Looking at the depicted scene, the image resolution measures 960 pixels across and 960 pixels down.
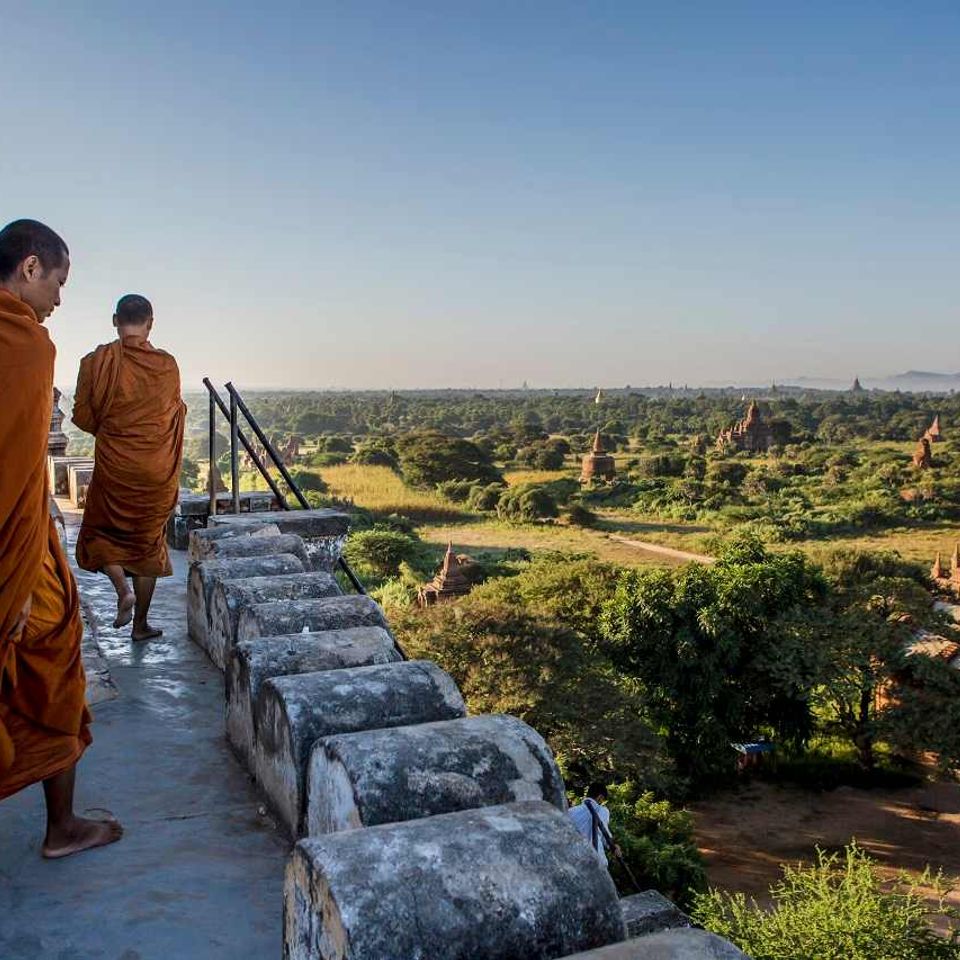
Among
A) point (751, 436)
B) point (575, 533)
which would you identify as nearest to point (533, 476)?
point (575, 533)

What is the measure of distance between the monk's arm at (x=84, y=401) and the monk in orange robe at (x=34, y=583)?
145cm

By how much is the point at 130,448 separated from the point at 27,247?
5.52ft

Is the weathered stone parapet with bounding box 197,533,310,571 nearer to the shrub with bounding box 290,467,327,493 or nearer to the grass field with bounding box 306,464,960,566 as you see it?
the grass field with bounding box 306,464,960,566

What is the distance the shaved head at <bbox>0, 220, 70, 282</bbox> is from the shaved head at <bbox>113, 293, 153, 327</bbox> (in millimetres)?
1525

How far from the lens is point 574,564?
19828 millimetres

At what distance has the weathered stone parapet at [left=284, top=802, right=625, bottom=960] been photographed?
1675 millimetres

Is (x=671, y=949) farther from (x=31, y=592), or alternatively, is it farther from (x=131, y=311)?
(x=131, y=311)

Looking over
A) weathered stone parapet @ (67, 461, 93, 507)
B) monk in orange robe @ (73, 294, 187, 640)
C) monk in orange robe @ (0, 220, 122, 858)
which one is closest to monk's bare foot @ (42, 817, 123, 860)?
monk in orange robe @ (0, 220, 122, 858)

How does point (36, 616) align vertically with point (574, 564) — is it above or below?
above

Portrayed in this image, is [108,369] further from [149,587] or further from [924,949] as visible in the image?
[924,949]

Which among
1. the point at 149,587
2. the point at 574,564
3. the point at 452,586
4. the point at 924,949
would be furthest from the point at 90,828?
the point at 452,586

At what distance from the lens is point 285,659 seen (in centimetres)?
310

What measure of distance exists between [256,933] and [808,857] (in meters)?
11.7

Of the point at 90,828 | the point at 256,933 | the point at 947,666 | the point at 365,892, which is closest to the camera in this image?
the point at 365,892
